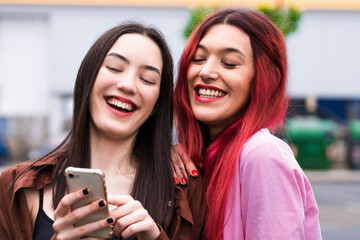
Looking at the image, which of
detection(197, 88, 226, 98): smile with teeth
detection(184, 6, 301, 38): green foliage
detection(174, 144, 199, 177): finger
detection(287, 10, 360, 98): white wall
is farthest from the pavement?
detection(197, 88, 226, 98): smile with teeth

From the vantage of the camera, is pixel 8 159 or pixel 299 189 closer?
pixel 299 189

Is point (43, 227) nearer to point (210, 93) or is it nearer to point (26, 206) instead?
point (26, 206)

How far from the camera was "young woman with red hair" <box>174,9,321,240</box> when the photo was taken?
1.61 m

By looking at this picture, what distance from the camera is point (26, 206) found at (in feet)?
5.87

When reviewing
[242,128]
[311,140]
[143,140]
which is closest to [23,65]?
[311,140]

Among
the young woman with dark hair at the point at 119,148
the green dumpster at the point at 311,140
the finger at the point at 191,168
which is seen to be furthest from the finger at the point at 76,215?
the green dumpster at the point at 311,140

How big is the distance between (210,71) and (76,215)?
2.80 feet

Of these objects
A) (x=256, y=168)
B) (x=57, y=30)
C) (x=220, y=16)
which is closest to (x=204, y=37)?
(x=220, y=16)

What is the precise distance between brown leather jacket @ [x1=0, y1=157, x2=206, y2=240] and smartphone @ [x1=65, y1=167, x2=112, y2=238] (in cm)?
40

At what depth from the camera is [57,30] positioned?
1623 centimetres

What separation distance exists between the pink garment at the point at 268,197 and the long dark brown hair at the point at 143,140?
31 cm

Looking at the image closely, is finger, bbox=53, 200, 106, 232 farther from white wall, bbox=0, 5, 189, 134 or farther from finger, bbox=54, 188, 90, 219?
white wall, bbox=0, 5, 189, 134

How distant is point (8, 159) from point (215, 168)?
44.9ft

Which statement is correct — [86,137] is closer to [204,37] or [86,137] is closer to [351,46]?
[204,37]
